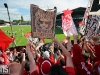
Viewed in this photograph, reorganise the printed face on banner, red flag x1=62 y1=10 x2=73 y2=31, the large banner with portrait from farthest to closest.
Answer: red flag x1=62 y1=10 x2=73 y2=31
the printed face on banner
the large banner with portrait

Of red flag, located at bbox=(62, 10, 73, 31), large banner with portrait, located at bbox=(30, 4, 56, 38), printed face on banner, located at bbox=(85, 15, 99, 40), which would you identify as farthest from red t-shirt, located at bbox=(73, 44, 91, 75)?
red flag, located at bbox=(62, 10, 73, 31)

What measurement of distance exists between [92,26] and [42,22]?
68.0 inches

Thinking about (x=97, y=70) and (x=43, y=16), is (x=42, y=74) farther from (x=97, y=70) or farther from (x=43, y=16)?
(x=43, y=16)

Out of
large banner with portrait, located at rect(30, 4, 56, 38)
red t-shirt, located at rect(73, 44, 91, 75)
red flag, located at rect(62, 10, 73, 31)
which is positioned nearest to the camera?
red t-shirt, located at rect(73, 44, 91, 75)

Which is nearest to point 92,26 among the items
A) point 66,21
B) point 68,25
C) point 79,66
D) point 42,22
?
point 68,25

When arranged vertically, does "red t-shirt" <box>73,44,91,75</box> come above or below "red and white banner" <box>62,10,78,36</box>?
below

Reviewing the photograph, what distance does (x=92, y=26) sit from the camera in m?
5.50

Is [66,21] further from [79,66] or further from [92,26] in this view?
[79,66]

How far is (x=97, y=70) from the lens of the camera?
3609mm

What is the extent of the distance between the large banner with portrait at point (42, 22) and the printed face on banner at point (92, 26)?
4.70 feet

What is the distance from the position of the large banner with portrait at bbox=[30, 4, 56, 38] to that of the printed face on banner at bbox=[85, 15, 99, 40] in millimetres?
1434

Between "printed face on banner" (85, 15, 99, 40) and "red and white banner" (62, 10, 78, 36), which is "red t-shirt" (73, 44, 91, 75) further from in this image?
"red and white banner" (62, 10, 78, 36)

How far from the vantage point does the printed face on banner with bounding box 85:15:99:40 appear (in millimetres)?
5430

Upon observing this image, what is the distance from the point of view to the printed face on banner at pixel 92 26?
5.43 meters
